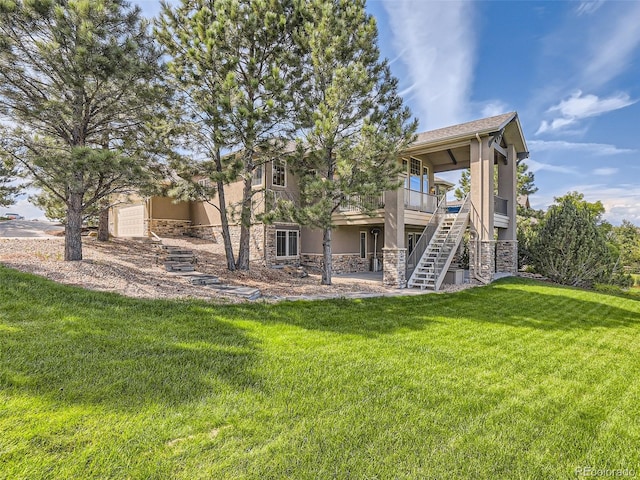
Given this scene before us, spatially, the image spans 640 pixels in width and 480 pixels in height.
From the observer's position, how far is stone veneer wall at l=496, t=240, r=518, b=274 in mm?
17016

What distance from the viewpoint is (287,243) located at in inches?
651

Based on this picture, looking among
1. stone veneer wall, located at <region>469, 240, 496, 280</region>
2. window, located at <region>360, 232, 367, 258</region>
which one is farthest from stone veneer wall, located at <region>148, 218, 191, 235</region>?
stone veneer wall, located at <region>469, 240, 496, 280</region>

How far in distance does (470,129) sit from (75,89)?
46.1 ft

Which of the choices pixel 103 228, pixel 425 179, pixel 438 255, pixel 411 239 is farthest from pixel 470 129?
pixel 103 228

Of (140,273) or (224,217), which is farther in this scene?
(224,217)

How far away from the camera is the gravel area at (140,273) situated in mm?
8297

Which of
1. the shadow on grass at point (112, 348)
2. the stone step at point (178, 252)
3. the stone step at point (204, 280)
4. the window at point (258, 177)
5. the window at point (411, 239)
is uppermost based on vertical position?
the window at point (258, 177)

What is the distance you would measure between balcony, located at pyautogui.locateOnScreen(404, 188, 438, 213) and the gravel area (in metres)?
3.86

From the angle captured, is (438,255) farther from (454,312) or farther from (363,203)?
(454,312)

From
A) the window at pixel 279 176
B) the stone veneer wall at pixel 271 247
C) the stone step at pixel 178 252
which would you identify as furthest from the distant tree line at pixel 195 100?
the window at pixel 279 176

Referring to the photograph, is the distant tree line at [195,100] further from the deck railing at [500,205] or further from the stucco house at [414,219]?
the deck railing at [500,205]

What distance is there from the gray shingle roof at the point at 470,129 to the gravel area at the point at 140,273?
637cm

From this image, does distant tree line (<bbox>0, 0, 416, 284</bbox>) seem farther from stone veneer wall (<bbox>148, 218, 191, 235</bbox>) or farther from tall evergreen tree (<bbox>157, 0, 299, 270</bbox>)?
A: stone veneer wall (<bbox>148, 218, 191, 235</bbox>)

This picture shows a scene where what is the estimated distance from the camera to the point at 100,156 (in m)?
7.98
